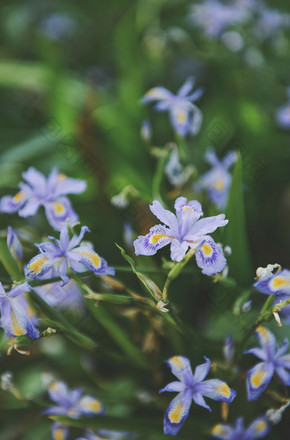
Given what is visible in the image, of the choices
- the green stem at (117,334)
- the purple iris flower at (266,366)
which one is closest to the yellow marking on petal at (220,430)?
the purple iris flower at (266,366)

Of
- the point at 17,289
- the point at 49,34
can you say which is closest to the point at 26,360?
the point at 17,289

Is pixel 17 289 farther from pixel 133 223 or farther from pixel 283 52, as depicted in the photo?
pixel 283 52

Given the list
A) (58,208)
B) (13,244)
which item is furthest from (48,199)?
(13,244)

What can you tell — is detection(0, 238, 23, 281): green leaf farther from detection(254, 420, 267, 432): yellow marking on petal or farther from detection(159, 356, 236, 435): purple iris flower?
detection(254, 420, 267, 432): yellow marking on petal

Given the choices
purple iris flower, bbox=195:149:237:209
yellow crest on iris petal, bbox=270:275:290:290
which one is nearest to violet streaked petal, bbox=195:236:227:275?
yellow crest on iris petal, bbox=270:275:290:290

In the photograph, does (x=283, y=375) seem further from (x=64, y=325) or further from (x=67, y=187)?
(x=67, y=187)

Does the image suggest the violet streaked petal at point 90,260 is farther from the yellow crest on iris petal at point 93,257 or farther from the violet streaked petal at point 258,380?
the violet streaked petal at point 258,380
